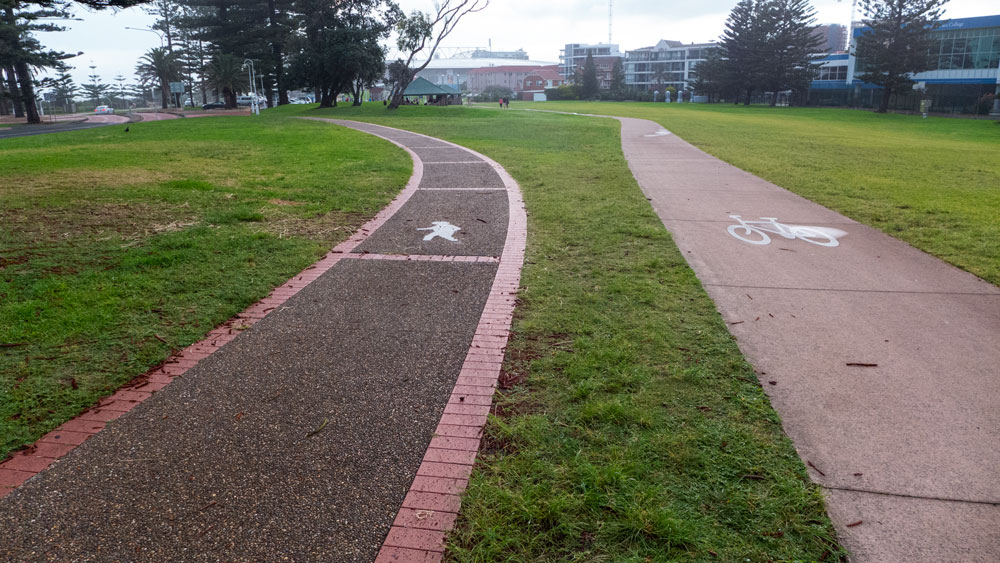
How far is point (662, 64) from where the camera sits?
128375mm

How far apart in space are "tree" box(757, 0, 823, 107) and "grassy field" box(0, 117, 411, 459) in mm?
65876

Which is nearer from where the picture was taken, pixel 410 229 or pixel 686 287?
pixel 686 287

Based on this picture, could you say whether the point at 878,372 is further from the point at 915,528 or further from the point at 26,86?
the point at 26,86

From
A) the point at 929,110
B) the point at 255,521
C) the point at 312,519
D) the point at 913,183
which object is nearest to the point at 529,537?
the point at 312,519

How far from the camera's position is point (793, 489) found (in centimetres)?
288

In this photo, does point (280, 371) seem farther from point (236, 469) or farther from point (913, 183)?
point (913, 183)

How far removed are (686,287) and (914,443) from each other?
2631mm

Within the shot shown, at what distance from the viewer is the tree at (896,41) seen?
174 feet

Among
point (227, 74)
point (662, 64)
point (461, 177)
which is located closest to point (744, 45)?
point (227, 74)

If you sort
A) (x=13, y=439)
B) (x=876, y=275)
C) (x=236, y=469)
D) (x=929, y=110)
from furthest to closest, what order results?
(x=929, y=110) → (x=876, y=275) → (x=13, y=439) → (x=236, y=469)

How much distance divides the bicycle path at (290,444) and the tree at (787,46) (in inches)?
2889

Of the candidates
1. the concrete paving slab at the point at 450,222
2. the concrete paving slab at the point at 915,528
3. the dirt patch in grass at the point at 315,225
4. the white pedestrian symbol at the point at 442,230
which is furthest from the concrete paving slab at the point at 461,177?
the concrete paving slab at the point at 915,528

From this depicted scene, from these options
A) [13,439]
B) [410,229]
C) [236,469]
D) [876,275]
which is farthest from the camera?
[410,229]

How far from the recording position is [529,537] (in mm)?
2654
